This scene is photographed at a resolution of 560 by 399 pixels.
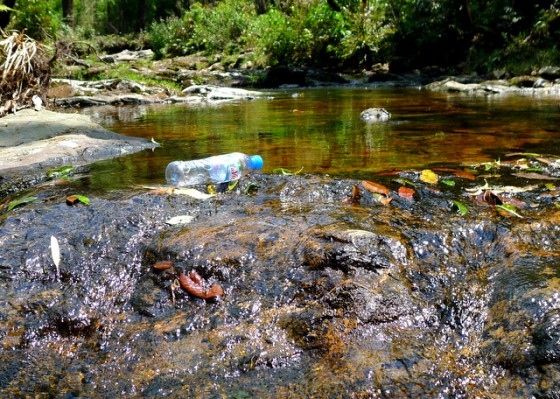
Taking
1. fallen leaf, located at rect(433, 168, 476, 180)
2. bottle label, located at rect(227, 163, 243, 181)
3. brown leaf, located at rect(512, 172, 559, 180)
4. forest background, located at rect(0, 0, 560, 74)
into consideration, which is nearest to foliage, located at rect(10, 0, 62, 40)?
forest background, located at rect(0, 0, 560, 74)

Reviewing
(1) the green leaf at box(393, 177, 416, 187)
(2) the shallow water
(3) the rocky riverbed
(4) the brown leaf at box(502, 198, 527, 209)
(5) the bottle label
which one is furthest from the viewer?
(2) the shallow water

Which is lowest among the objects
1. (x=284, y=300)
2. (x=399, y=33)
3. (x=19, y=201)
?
(x=284, y=300)

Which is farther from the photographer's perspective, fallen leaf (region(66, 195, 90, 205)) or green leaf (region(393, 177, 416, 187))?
green leaf (region(393, 177, 416, 187))

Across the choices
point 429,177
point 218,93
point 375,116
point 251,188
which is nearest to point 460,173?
point 429,177

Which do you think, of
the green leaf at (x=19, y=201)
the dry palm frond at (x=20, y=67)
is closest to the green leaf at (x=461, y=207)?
the green leaf at (x=19, y=201)

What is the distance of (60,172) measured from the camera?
355 cm

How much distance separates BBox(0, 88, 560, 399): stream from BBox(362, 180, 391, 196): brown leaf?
33mm

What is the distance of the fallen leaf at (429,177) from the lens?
2.87 metres

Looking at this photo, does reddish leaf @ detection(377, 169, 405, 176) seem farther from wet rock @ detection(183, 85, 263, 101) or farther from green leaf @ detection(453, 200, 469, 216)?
wet rock @ detection(183, 85, 263, 101)

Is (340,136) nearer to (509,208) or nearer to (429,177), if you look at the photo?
(429,177)

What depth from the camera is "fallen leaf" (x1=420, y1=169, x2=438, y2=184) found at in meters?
2.87

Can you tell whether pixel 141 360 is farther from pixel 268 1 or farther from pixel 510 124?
pixel 268 1

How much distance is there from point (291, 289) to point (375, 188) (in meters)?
1.04

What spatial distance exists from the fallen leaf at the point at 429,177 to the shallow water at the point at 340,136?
375mm
